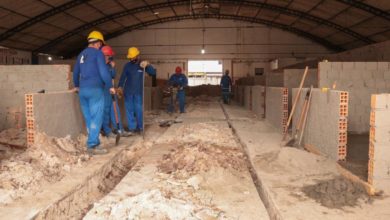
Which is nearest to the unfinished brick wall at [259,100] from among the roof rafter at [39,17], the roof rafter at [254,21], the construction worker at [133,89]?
the construction worker at [133,89]

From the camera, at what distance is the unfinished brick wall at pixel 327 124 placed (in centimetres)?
492

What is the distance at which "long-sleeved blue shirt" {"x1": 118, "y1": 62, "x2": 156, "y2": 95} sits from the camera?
8.20 m

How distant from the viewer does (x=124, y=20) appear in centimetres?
2533

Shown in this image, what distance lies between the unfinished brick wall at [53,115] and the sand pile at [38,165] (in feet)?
0.61

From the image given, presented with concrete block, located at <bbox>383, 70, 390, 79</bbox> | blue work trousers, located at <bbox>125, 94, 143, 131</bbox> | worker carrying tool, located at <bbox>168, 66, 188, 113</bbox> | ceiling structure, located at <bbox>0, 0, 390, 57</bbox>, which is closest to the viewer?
concrete block, located at <bbox>383, 70, 390, 79</bbox>

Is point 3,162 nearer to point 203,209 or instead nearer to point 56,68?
point 203,209

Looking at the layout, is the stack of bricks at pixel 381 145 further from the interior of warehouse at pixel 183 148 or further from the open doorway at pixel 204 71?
the open doorway at pixel 204 71

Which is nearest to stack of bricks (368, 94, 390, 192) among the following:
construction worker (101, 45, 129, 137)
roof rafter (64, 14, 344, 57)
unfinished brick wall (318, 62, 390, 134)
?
unfinished brick wall (318, 62, 390, 134)

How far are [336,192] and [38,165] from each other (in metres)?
3.42

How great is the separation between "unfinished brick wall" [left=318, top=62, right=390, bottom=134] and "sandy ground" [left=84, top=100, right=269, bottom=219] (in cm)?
265

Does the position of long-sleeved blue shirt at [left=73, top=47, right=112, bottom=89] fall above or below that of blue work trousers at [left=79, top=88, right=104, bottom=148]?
above

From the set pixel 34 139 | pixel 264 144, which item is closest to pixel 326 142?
Result: pixel 264 144

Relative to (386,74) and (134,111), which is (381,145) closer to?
(386,74)

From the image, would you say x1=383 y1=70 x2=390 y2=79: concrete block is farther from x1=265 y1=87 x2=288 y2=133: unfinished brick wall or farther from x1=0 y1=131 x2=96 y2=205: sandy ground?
x1=0 y1=131 x2=96 y2=205: sandy ground
